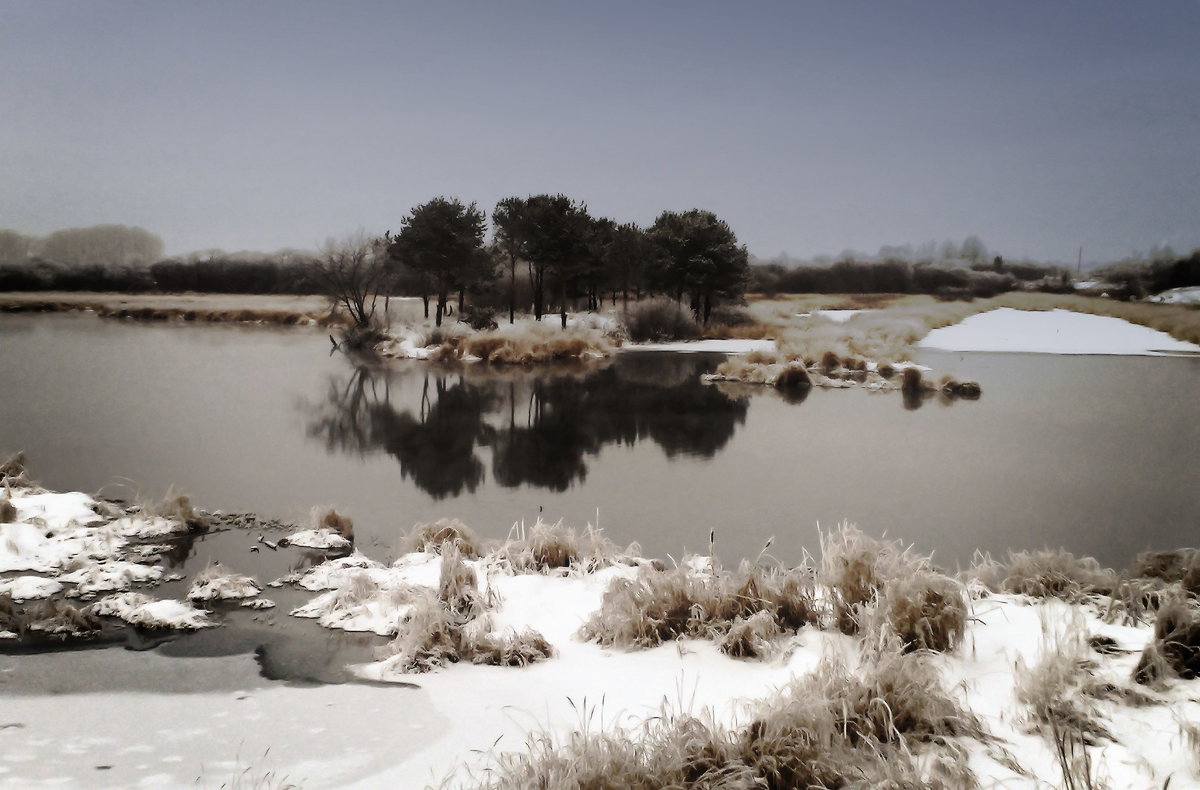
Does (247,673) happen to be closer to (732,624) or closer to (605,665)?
(605,665)

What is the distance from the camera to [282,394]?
11.1 m

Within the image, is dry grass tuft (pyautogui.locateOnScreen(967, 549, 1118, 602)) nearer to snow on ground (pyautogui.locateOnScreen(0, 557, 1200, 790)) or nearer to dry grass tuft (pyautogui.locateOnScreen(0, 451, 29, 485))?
snow on ground (pyautogui.locateOnScreen(0, 557, 1200, 790))

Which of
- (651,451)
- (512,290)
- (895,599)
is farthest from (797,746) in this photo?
(512,290)

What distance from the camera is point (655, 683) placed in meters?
2.76

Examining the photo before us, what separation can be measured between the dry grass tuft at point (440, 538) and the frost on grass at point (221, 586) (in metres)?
0.90

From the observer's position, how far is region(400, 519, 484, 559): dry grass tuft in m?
4.35

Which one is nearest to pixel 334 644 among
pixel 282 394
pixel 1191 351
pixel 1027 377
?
pixel 282 394

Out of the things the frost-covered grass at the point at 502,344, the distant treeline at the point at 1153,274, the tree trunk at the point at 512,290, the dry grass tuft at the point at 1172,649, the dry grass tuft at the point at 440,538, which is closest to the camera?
the dry grass tuft at the point at 1172,649

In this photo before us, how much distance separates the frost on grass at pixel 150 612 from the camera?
339 centimetres

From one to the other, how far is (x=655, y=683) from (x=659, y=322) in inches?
813

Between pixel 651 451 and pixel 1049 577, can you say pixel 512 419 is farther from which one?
pixel 1049 577

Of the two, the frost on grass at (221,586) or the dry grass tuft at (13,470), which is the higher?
the dry grass tuft at (13,470)

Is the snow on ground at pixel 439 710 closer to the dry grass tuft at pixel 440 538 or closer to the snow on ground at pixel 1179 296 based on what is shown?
the dry grass tuft at pixel 440 538

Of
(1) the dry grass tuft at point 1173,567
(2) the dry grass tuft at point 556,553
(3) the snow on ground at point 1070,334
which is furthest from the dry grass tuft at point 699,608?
(3) the snow on ground at point 1070,334
